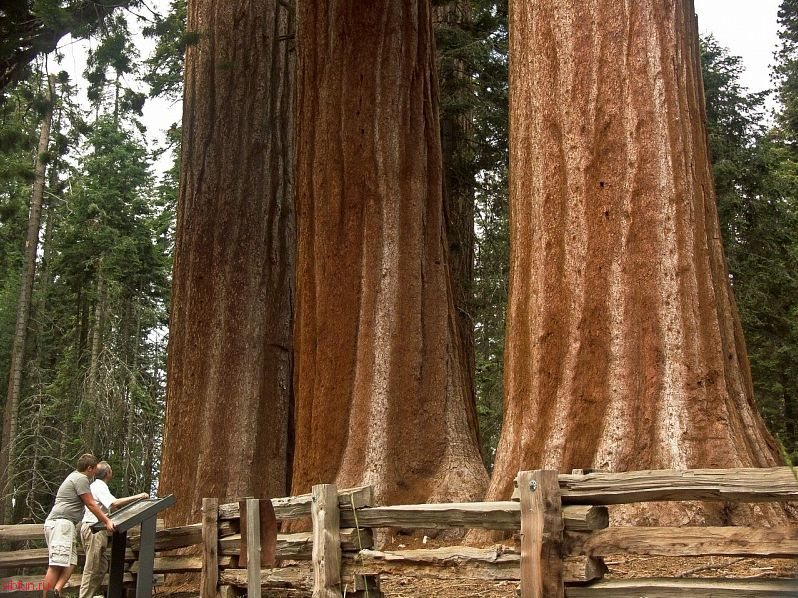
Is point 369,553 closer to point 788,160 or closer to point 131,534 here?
point 131,534

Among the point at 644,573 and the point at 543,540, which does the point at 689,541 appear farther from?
the point at 644,573

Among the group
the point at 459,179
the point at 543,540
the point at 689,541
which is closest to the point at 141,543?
the point at 543,540

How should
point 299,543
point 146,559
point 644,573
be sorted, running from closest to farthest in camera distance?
point 644,573 < point 299,543 < point 146,559

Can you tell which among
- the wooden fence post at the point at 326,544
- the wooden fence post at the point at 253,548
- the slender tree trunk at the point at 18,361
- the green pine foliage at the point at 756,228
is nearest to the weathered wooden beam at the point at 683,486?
the wooden fence post at the point at 326,544

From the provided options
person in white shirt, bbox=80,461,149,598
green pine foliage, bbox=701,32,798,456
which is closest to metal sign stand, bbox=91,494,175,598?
person in white shirt, bbox=80,461,149,598

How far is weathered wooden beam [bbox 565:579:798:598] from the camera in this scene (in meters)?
4.59

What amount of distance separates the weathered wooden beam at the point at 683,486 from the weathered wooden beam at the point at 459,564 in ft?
1.22

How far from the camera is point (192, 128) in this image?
1323 cm

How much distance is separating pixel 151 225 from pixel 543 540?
1233 inches

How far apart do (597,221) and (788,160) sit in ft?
61.5

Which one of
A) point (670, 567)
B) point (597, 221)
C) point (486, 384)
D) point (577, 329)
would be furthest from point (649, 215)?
point (486, 384)

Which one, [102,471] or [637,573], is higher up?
[102,471]

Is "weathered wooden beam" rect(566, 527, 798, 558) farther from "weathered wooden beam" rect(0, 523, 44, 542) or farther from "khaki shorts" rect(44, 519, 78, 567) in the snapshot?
"weathered wooden beam" rect(0, 523, 44, 542)

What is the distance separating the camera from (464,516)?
6.00 metres
